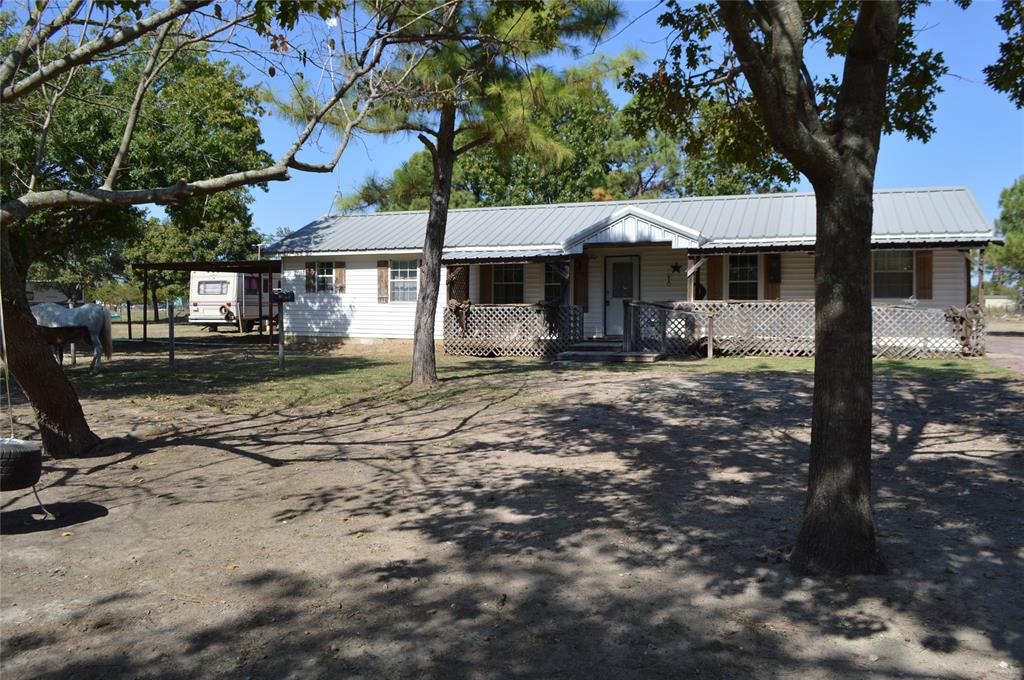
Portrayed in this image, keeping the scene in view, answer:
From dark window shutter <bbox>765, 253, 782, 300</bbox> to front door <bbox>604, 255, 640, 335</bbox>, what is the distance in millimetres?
3555

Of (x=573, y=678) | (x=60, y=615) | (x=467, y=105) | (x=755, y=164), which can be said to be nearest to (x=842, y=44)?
(x=755, y=164)

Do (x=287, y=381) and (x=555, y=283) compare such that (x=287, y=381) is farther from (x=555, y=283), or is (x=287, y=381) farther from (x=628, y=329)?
(x=555, y=283)

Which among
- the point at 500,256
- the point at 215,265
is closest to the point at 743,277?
the point at 500,256

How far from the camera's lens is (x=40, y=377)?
7773 mm

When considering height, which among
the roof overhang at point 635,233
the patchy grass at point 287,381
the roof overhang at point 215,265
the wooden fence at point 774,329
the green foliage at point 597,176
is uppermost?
the green foliage at point 597,176

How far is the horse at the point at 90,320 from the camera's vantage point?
52.2 feet

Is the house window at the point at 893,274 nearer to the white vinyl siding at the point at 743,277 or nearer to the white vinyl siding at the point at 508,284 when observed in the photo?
the white vinyl siding at the point at 743,277

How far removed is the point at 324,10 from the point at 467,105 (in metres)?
5.72

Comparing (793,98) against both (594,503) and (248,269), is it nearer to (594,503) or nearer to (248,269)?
(594,503)

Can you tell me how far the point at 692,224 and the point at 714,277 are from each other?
1.79 meters

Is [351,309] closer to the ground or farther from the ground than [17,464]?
farther from the ground

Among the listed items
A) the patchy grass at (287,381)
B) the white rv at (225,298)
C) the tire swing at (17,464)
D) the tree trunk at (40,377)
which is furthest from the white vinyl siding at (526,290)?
the tire swing at (17,464)

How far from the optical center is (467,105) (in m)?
13.2

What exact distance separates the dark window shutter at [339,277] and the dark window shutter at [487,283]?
4.52 meters
